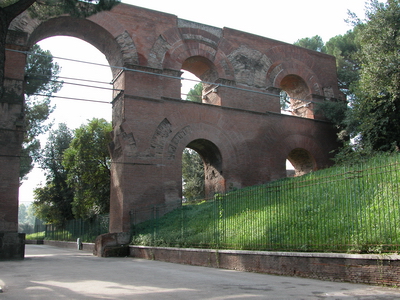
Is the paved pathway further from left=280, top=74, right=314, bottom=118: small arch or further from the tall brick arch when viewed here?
left=280, top=74, right=314, bottom=118: small arch

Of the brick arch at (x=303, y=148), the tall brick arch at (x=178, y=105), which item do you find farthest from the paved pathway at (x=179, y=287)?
the brick arch at (x=303, y=148)

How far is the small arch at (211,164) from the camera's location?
1600 cm

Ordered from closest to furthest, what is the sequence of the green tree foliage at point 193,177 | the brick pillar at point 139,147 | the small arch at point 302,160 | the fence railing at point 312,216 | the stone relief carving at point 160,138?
1. the fence railing at point 312,216
2. the brick pillar at point 139,147
3. the stone relief carving at point 160,138
4. the small arch at point 302,160
5. the green tree foliage at point 193,177

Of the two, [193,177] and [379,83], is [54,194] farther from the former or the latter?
[379,83]

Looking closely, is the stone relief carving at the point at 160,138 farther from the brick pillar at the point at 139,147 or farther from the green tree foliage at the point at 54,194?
the green tree foliage at the point at 54,194

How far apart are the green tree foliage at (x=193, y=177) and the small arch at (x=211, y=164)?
761 centimetres

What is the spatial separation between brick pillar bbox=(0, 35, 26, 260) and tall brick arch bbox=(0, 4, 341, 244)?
0.03 meters

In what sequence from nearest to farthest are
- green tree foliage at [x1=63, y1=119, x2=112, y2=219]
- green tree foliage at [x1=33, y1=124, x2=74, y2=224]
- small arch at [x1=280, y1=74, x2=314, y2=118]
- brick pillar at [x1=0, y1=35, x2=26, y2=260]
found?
1. brick pillar at [x1=0, y1=35, x2=26, y2=260]
2. small arch at [x1=280, y1=74, x2=314, y2=118]
3. green tree foliage at [x1=63, y1=119, x2=112, y2=219]
4. green tree foliage at [x1=33, y1=124, x2=74, y2=224]

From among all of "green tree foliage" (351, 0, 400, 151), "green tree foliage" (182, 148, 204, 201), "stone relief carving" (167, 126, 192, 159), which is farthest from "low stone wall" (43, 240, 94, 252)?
"green tree foliage" (351, 0, 400, 151)

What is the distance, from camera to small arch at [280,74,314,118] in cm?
1889

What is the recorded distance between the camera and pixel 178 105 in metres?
15.5

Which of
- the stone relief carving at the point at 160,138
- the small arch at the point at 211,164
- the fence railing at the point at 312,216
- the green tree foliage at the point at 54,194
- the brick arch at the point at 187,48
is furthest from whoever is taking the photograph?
the green tree foliage at the point at 54,194

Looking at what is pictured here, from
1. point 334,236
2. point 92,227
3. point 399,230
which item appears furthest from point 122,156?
point 399,230

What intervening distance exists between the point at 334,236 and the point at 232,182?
9.23 metres
